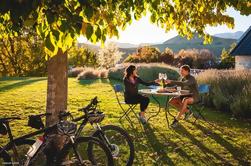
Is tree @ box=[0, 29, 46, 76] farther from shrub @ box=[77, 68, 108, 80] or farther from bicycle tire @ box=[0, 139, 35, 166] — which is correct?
bicycle tire @ box=[0, 139, 35, 166]

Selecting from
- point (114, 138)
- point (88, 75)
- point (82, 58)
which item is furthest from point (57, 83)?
point (82, 58)

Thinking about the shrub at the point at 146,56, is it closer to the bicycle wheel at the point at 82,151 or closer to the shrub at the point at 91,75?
the shrub at the point at 91,75

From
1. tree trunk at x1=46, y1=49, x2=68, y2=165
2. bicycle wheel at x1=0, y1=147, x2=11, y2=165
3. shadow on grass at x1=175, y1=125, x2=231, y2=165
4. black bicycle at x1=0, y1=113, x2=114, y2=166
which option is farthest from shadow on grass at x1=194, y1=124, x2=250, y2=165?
bicycle wheel at x1=0, y1=147, x2=11, y2=165

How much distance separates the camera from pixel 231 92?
48.9 ft

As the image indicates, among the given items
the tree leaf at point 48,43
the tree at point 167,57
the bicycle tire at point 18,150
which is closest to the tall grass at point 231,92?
the bicycle tire at point 18,150

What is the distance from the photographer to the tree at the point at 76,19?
4051mm

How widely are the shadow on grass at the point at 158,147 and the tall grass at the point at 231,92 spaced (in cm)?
351

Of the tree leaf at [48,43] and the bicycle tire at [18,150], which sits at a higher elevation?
the tree leaf at [48,43]

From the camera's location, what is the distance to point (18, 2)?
3750 millimetres

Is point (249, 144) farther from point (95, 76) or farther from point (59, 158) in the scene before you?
point (95, 76)

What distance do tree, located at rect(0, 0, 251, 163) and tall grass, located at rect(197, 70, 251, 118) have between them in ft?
14.2

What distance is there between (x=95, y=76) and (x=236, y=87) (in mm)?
15003

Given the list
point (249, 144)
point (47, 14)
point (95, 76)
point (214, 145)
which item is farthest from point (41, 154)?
point (95, 76)

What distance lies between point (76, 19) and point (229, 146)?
5835mm
